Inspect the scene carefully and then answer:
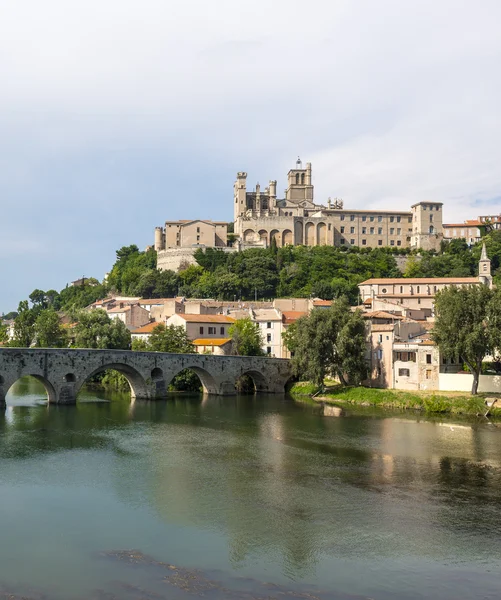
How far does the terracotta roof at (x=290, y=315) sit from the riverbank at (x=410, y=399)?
1179 centimetres

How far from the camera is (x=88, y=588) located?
14047 mm

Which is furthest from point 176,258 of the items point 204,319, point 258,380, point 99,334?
point 258,380

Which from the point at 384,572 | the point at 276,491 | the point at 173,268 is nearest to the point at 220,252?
the point at 173,268

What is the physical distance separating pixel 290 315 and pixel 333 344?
689 inches

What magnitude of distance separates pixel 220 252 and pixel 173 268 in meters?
7.34

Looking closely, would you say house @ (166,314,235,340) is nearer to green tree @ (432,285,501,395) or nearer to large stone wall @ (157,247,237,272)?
green tree @ (432,285,501,395)

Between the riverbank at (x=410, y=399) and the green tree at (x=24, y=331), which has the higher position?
the green tree at (x=24, y=331)

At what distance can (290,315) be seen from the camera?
6362 centimetres

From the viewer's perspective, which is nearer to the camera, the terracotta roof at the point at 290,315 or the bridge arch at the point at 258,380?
the bridge arch at the point at 258,380

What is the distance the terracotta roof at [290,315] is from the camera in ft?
199

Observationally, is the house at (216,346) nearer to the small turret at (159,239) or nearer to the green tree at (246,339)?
the green tree at (246,339)

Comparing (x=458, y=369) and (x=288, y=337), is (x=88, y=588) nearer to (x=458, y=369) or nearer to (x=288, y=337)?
(x=458, y=369)

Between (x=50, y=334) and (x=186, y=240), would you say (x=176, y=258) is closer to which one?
(x=186, y=240)

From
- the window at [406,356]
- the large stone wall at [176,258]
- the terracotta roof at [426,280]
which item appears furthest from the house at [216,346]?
the large stone wall at [176,258]
